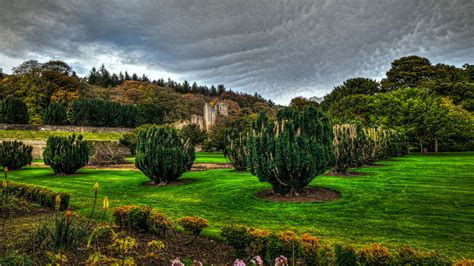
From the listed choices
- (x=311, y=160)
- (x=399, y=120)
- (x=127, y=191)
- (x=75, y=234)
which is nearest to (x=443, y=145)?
(x=399, y=120)

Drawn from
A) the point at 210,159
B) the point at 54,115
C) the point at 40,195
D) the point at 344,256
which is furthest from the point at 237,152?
the point at 54,115

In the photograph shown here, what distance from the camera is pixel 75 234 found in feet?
16.4

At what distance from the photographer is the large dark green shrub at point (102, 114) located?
167ft

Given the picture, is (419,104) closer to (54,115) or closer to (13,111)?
(54,115)

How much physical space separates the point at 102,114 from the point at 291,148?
53396 mm

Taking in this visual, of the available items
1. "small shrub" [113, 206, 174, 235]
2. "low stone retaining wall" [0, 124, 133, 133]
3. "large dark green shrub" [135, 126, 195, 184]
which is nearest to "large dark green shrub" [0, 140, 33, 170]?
"large dark green shrub" [135, 126, 195, 184]

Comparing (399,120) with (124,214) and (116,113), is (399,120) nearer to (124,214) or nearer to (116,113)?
(124,214)

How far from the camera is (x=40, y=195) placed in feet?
29.9

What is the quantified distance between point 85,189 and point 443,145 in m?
43.7

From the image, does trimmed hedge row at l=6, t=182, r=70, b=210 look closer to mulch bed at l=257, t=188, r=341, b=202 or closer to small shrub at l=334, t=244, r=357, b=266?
mulch bed at l=257, t=188, r=341, b=202

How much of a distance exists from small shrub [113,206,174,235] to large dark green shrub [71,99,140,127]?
51473mm

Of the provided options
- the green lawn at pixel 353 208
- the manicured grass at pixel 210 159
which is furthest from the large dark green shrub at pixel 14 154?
the manicured grass at pixel 210 159

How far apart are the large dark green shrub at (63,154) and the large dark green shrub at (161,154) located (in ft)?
25.2

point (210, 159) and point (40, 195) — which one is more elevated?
point (210, 159)
